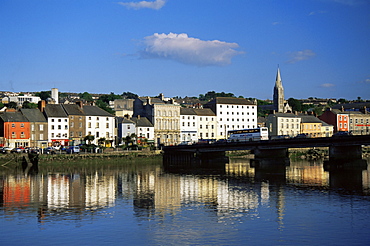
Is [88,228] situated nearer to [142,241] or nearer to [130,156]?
[142,241]

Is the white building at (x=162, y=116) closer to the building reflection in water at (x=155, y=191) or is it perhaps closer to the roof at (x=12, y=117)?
the roof at (x=12, y=117)

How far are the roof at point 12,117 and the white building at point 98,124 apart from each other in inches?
643

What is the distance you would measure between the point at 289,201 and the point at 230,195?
7.10m

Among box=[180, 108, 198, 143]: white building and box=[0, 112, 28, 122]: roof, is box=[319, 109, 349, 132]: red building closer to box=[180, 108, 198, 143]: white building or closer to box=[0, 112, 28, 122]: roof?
box=[180, 108, 198, 143]: white building

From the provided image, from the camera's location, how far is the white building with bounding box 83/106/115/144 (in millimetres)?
127312

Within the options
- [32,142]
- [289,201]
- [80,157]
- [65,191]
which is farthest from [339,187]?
[32,142]

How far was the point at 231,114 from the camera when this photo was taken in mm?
161750

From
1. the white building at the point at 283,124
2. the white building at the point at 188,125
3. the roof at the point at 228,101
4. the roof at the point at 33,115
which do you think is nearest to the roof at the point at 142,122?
the white building at the point at 188,125

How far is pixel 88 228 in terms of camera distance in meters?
37.2

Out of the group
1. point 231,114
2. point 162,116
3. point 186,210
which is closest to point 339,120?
point 231,114

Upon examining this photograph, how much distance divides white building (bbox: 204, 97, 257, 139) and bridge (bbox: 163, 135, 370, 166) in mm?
44423

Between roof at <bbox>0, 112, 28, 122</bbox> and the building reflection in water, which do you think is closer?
the building reflection in water

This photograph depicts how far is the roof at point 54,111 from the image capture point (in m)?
121

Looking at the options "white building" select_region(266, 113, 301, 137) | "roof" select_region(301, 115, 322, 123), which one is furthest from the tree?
"roof" select_region(301, 115, 322, 123)
